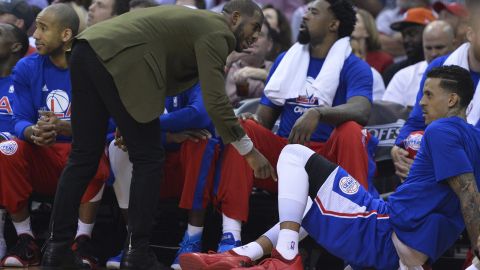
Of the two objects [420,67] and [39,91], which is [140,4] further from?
[420,67]

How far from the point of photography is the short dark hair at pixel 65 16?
6.16 metres

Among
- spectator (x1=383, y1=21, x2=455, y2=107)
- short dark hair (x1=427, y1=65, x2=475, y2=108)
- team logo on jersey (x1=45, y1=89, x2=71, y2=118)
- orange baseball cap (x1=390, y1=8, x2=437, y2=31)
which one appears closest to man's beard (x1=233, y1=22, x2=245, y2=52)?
short dark hair (x1=427, y1=65, x2=475, y2=108)

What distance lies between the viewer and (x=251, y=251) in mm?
5191

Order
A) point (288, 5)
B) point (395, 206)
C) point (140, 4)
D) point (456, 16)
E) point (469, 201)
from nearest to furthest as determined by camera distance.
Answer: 1. point (469, 201)
2. point (395, 206)
3. point (140, 4)
4. point (456, 16)
5. point (288, 5)

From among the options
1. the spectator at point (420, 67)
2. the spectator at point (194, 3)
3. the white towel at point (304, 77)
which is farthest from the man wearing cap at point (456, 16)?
the white towel at point (304, 77)

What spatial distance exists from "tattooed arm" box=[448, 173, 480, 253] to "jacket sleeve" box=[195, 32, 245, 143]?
3.75ft

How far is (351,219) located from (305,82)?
1.67 meters

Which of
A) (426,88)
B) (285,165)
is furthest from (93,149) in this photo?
(426,88)

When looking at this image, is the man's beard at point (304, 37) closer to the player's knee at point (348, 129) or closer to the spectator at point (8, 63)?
the player's knee at point (348, 129)

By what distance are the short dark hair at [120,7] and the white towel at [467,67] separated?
9.09 feet

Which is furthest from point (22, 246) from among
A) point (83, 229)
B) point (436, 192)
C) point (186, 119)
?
point (436, 192)

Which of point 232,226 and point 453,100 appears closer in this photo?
point 453,100

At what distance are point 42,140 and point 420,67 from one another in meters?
3.62

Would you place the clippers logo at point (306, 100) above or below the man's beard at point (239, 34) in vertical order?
below
